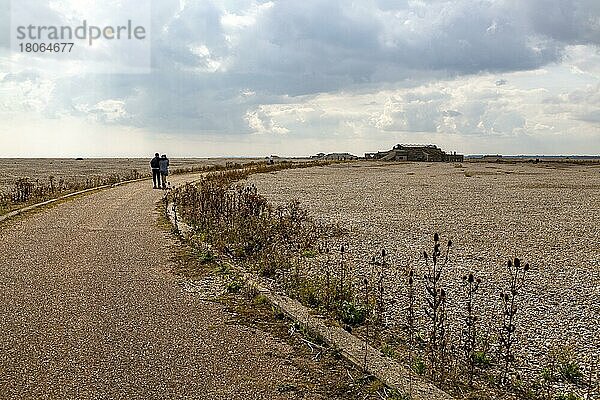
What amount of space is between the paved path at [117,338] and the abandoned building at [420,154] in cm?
10949

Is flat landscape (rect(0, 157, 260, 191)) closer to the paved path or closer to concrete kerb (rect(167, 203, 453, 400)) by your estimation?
the paved path

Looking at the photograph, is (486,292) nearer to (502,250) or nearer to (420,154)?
(502,250)

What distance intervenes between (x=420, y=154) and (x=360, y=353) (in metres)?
118

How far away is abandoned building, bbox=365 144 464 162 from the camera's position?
392ft

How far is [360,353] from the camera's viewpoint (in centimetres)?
571

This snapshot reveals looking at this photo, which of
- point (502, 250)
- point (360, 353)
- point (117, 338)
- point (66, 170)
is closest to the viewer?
point (360, 353)

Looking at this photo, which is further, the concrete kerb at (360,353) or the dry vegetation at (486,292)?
the dry vegetation at (486,292)

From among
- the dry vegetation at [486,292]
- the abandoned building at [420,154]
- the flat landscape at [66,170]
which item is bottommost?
the dry vegetation at [486,292]

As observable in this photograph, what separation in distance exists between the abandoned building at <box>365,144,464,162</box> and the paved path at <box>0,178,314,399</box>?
4311 inches

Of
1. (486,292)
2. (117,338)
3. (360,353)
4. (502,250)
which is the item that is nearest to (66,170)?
(502,250)

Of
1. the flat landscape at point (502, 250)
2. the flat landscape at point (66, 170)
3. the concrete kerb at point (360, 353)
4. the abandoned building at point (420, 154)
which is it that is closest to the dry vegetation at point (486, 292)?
the flat landscape at point (502, 250)

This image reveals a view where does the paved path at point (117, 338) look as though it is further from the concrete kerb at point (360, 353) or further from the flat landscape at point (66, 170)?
A: the flat landscape at point (66, 170)

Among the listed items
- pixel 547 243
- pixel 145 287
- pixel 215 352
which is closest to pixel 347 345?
pixel 215 352

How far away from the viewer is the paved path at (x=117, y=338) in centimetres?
498
